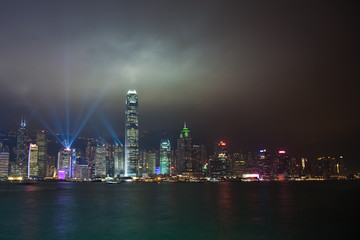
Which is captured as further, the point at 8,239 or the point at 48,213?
the point at 48,213

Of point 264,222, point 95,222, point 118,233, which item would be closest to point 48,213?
point 95,222

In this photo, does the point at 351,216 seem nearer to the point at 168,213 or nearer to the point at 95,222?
the point at 168,213

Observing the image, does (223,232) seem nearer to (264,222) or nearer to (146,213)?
(264,222)

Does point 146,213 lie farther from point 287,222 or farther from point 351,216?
point 351,216

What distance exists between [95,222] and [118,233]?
31.4 ft

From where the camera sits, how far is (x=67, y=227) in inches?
1704

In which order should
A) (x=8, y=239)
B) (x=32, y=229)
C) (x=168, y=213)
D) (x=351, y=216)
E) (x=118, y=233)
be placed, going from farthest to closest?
(x=168, y=213) → (x=351, y=216) → (x=32, y=229) → (x=118, y=233) → (x=8, y=239)

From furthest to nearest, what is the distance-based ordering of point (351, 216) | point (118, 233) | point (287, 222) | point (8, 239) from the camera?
point (351, 216) → point (287, 222) → point (118, 233) → point (8, 239)

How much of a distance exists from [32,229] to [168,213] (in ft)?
72.2

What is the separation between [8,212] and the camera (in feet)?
192

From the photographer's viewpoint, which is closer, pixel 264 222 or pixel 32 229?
pixel 32 229

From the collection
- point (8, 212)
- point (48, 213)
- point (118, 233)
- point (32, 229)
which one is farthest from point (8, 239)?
point (8, 212)

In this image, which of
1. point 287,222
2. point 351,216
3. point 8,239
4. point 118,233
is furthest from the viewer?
point 351,216

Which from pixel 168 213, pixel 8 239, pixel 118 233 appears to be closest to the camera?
pixel 8 239
